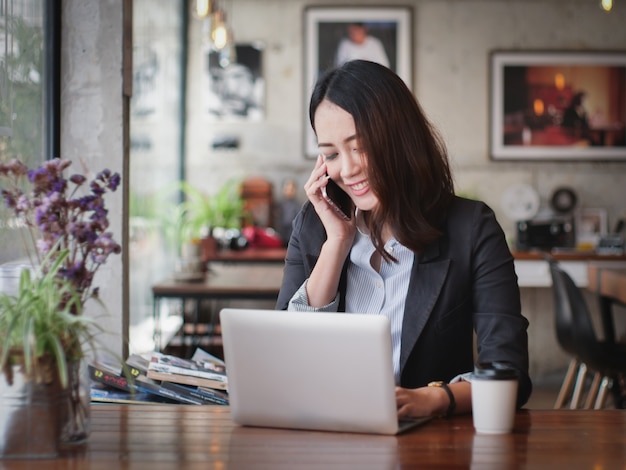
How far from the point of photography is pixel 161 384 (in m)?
2.33

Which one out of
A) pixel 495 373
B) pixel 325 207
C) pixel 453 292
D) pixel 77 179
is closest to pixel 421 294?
pixel 453 292

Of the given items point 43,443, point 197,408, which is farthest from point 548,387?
point 43,443

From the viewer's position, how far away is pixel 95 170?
3145 mm

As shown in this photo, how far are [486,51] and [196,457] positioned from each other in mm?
6588

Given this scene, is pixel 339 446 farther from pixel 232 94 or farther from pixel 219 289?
pixel 232 94

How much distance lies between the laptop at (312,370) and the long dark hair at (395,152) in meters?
0.58

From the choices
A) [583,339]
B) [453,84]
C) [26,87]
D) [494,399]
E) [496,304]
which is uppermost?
[453,84]

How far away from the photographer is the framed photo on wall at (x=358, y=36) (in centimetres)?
759

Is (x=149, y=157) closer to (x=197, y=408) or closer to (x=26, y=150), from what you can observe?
(x=26, y=150)

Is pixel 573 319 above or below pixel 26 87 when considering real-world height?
below

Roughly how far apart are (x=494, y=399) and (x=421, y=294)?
0.48 meters

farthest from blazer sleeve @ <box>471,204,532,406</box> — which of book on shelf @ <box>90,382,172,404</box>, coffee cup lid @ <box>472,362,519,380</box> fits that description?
book on shelf @ <box>90,382,172,404</box>

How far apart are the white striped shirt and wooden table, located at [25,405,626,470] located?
40 centimetres

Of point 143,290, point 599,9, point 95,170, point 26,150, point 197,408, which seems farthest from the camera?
point 599,9
